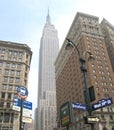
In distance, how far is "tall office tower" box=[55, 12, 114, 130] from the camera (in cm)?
7062

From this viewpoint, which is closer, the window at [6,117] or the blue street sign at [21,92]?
the blue street sign at [21,92]

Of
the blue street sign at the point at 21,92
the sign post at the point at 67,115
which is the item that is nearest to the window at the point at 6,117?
the blue street sign at the point at 21,92

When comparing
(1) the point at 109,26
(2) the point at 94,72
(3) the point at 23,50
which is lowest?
(2) the point at 94,72

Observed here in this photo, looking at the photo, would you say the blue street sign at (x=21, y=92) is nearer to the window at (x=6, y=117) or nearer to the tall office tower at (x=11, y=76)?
the tall office tower at (x=11, y=76)

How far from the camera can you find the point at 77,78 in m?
87.6

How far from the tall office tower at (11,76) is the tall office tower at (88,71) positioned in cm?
2218

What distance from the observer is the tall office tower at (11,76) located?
5610 centimetres

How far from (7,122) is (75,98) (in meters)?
40.1

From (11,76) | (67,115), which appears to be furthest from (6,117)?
(67,115)

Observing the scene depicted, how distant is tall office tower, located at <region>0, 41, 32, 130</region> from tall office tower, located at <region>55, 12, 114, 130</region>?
22184mm

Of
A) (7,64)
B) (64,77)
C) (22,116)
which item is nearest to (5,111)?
(7,64)

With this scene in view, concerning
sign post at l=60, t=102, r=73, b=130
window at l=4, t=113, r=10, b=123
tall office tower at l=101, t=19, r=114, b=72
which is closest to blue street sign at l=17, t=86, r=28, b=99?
sign post at l=60, t=102, r=73, b=130

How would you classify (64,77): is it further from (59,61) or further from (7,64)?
(7,64)

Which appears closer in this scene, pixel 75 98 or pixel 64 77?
pixel 75 98
